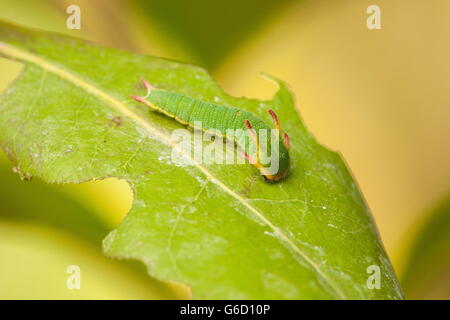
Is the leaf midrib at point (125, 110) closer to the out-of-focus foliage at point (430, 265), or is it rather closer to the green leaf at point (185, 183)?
the green leaf at point (185, 183)

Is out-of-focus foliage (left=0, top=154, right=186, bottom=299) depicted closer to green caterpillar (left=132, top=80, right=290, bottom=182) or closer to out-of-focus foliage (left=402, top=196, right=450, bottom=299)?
green caterpillar (left=132, top=80, right=290, bottom=182)

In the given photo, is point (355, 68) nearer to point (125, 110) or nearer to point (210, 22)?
point (210, 22)

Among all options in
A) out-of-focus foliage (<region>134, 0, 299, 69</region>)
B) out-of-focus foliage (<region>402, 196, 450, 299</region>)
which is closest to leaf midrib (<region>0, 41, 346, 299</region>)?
out-of-focus foliage (<region>134, 0, 299, 69</region>)

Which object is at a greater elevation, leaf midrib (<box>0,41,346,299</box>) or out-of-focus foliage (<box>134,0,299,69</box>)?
out-of-focus foliage (<box>134,0,299,69</box>)

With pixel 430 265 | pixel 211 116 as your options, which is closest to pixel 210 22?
pixel 211 116

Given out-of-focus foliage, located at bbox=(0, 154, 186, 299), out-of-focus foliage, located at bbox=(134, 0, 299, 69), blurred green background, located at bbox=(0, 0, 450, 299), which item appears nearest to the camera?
out-of-focus foliage, located at bbox=(0, 154, 186, 299)

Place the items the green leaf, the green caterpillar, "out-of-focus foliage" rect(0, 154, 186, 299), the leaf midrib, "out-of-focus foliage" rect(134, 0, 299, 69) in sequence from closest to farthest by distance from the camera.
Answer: the green leaf, the leaf midrib, the green caterpillar, "out-of-focus foliage" rect(0, 154, 186, 299), "out-of-focus foliage" rect(134, 0, 299, 69)

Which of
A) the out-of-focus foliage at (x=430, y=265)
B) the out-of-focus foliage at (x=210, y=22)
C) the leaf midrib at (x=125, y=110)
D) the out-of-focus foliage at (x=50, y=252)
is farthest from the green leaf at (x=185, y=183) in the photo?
the out-of-focus foliage at (x=430, y=265)

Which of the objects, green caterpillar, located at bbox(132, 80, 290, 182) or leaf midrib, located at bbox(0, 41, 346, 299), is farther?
green caterpillar, located at bbox(132, 80, 290, 182)
